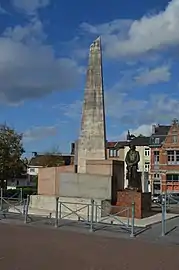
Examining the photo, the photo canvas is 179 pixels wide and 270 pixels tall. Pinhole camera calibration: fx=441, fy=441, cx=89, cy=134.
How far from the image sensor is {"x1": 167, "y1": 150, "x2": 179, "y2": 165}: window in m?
74.1

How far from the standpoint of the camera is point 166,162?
74750 millimetres

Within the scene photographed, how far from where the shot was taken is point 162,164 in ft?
245

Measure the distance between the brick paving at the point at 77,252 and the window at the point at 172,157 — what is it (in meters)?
58.9

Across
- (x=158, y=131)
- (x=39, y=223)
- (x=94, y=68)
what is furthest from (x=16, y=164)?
(x=158, y=131)

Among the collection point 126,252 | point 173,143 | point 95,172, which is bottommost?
point 126,252

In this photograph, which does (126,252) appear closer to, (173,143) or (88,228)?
(88,228)

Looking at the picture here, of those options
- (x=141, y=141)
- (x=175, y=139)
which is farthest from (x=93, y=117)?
(x=141, y=141)

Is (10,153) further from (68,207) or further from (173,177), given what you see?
(173,177)

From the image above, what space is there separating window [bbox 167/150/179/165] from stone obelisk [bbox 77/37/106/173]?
167 ft

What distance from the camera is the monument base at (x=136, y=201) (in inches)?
854

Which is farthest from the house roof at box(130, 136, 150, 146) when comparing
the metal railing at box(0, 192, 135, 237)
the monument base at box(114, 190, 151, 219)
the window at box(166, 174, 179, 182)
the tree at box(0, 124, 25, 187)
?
the metal railing at box(0, 192, 135, 237)

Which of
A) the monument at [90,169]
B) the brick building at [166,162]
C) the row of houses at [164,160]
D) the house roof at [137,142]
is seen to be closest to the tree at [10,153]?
the monument at [90,169]

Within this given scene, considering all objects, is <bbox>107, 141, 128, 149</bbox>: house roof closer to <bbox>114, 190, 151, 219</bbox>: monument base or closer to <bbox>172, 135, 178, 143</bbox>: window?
<bbox>172, 135, 178, 143</bbox>: window

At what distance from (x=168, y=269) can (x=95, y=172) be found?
13.6 meters
